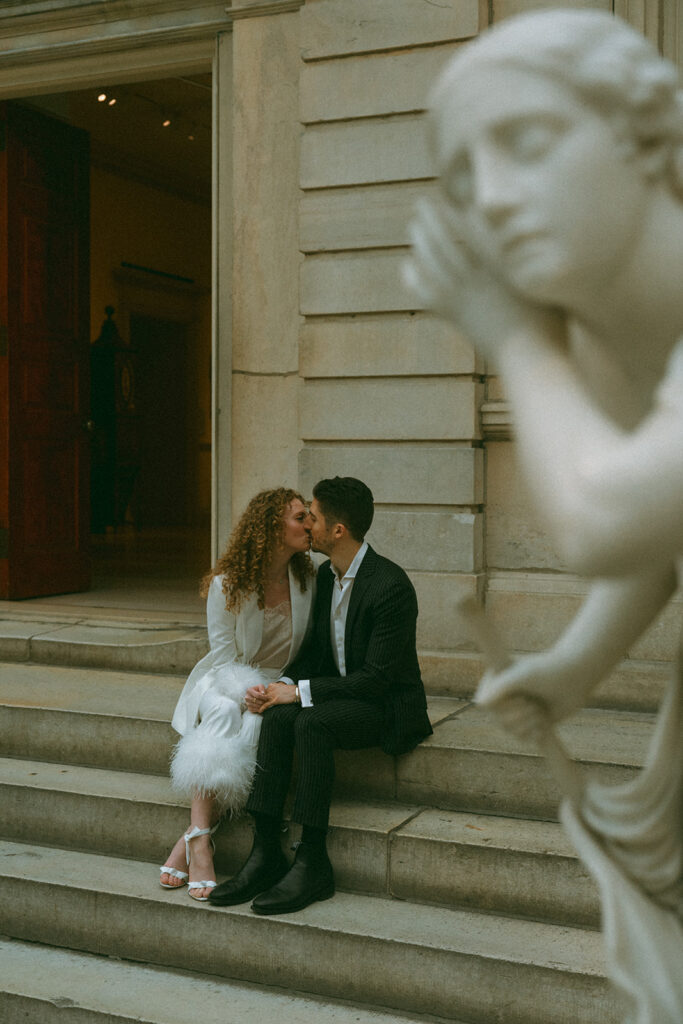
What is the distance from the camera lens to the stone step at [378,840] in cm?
378

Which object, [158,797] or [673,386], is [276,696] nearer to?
[158,797]

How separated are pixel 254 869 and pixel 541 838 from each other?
0.96 metres

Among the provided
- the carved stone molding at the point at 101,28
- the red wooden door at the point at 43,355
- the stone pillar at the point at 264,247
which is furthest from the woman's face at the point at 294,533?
the red wooden door at the point at 43,355

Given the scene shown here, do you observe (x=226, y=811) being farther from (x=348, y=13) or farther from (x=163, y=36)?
(x=163, y=36)

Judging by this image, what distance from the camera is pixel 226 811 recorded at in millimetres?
4316

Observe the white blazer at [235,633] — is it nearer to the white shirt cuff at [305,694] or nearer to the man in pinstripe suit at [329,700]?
the man in pinstripe suit at [329,700]

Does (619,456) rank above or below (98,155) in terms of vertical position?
below

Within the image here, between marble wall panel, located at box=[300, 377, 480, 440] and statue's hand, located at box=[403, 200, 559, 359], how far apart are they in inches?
170

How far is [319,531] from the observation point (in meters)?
4.57

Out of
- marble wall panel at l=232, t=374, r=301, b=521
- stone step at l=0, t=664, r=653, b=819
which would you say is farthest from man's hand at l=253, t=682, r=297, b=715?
marble wall panel at l=232, t=374, r=301, b=521

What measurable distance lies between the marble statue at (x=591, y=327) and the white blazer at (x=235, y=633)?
3326mm

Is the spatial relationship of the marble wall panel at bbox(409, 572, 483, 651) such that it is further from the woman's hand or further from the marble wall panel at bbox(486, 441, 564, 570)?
the woman's hand

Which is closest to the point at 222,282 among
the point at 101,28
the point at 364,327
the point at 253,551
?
the point at 364,327

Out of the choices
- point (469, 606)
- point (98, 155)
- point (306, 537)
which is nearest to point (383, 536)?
point (306, 537)
